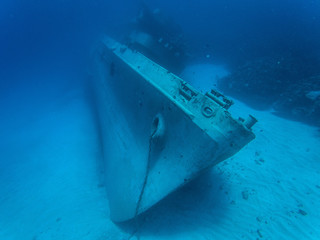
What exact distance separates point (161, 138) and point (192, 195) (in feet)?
5.09

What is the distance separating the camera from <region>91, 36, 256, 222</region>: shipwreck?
303 cm

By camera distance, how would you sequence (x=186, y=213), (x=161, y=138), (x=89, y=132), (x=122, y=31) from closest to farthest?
(x=161, y=138) → (x=186, y=213) → (x=89, y=132) → (x=122, y=31)

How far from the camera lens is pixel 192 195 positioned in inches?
172

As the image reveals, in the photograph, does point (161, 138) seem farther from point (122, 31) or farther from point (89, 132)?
point (122, 31)

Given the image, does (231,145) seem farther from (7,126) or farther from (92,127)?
(7,126)

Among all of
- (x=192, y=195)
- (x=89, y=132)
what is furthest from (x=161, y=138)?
(x=89, y=132)

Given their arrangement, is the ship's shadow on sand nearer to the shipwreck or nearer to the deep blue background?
the shipwreck

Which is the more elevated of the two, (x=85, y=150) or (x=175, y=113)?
(x=85, y=150)

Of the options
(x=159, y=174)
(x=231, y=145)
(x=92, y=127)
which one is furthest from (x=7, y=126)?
(x=231, y=145)

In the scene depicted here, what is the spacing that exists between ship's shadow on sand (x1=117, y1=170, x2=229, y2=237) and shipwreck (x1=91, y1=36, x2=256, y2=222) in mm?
462

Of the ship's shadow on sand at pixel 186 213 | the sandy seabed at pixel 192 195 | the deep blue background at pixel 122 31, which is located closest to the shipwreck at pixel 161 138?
the ship's shadow on sand at pixel 186 213

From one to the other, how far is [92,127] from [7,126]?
764 cm

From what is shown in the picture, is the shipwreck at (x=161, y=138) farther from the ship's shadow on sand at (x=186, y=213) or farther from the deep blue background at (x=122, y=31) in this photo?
the deep blue background at (x=122, y=31)

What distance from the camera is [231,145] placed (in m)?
2.97
